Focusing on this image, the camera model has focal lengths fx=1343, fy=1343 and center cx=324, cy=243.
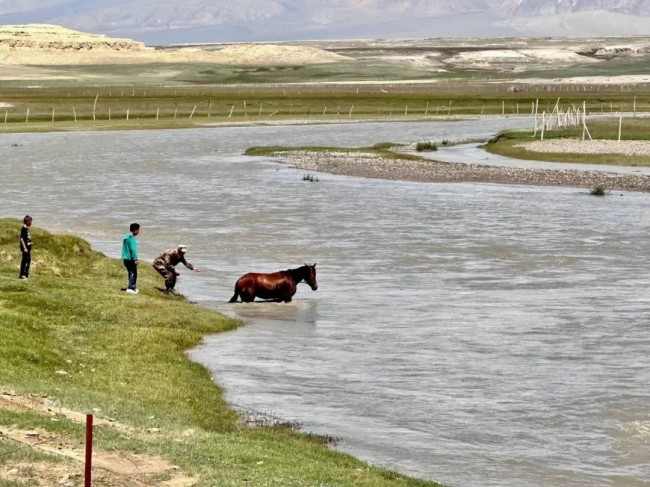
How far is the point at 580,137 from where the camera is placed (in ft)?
263

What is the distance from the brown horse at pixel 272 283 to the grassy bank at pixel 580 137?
40089mm

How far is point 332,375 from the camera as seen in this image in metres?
22.8

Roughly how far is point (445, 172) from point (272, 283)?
36228 millimetres

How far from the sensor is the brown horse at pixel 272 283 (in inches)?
1150

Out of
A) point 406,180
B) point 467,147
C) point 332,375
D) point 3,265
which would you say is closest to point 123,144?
point 467,147

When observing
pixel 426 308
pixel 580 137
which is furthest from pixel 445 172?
pixel 426 308

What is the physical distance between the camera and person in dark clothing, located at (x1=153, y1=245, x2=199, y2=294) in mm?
29453

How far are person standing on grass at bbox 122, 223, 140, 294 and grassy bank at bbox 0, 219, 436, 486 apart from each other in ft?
1.61

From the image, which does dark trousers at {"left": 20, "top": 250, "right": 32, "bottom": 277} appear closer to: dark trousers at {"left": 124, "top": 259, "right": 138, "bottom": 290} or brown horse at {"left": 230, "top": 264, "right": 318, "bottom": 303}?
dark trousers at {"left": 124, "top": 259, "right": 138, "bottom": 290}

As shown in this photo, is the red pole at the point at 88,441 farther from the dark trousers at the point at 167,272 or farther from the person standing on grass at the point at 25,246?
the dark trousers at the point at 167,272

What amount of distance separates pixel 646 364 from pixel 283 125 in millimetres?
83710

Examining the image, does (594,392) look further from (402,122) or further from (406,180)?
(402,122)

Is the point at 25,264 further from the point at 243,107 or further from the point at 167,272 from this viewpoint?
the point at 243,107

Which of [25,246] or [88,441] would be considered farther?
[25,246]
